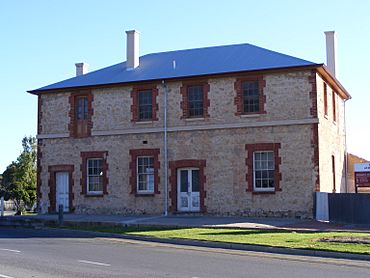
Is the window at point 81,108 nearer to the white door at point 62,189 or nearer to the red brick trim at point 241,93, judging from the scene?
the white door at point 62,189

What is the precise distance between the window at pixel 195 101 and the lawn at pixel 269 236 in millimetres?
7527

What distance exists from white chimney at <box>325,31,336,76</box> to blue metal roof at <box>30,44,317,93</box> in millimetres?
4502

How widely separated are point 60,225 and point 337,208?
38.7 feet

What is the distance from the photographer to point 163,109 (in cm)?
2938

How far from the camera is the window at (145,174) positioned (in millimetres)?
29527

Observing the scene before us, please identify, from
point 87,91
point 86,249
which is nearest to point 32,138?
point 87,91

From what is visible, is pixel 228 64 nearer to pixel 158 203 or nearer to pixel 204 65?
pixel 204 65

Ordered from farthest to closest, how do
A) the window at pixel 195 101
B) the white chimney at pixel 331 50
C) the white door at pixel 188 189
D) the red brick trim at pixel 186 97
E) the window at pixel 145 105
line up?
the white chimney at pixel 331 50 < the window at pixel 145 105 < the window at pixel 195 101 < the white door at pixel 188 189 < the red brick trim at pixel 186 97

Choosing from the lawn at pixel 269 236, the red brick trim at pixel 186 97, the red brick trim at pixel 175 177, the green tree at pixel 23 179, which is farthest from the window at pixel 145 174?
the green tree at pixel 23 179

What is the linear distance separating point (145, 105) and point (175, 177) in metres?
4.07

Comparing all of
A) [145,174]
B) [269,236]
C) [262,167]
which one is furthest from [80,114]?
[269,236]

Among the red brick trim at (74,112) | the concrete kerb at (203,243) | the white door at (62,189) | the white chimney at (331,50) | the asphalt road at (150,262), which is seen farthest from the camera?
the white chimney at (331,50)

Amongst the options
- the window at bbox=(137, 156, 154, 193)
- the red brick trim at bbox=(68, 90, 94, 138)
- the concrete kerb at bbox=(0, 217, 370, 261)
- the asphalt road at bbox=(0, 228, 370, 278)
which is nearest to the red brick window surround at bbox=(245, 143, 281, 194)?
the concrete kerb at bbox=(0, 217, 370, 261)

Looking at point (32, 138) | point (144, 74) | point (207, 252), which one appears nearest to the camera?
point (207, 252)
